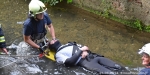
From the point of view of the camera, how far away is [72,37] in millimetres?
7227

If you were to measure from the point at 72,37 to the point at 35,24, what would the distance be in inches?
77.7

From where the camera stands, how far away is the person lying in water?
195 inches

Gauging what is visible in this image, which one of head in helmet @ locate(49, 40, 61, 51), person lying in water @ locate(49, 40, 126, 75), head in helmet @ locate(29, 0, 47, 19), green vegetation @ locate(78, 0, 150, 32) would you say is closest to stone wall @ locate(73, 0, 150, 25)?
green vegetation @ locate(78, 0, 150, 32)

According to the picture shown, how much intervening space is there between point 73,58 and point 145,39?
2.67m

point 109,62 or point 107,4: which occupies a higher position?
point 107,4

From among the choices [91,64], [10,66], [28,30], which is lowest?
[10,66]

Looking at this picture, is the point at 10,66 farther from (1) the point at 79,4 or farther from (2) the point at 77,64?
(1) the point at 79,4

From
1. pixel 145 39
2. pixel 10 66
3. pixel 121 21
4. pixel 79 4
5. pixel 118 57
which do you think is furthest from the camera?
pixel 79 4

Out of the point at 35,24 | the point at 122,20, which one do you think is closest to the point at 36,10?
the point at 35,24

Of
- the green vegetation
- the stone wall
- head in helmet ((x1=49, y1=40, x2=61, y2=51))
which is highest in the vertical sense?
the stone wall

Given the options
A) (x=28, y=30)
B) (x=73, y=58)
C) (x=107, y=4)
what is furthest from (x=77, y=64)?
(x=107, y=4)

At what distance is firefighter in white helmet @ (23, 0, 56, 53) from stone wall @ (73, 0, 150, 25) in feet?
8.86

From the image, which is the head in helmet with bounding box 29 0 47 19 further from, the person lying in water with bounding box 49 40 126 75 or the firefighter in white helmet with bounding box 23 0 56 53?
the person lying in water with bounding box 49 40 126 75

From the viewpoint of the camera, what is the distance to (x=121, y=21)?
25.6 ft
